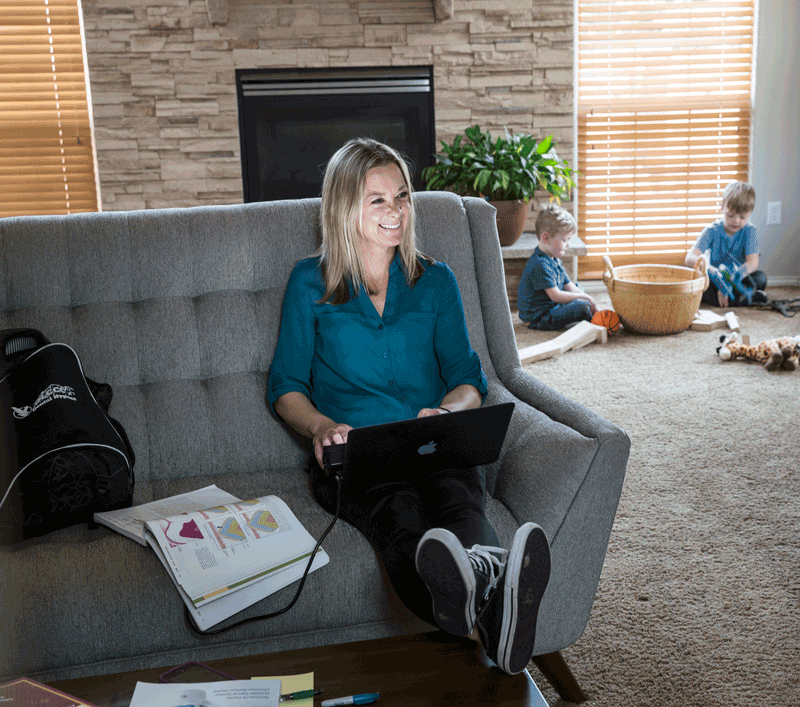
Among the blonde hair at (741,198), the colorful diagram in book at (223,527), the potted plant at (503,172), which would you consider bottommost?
the colorful diagram in book at (223,527)

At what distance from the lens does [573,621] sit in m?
1.36

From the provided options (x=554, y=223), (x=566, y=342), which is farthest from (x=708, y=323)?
(x=554, y=223)

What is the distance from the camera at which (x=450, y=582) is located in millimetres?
1030

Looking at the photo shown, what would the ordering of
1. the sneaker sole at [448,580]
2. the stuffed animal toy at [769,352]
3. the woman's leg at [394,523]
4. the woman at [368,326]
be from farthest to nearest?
1. the stuffed animal toy at [769,352]
2. the woman at [368,326]
3. the woman's leg at [394,523]
4. the sneaker sole at [448,580]

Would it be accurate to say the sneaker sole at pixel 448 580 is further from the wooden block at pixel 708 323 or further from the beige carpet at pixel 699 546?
the wooden block at pixel 708 323

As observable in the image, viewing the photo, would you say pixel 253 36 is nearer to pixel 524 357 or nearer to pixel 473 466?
pixel 524 357

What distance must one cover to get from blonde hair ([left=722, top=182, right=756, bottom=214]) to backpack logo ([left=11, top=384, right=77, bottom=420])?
3.61 metres

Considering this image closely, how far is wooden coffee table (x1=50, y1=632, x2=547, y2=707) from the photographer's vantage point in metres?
0.90

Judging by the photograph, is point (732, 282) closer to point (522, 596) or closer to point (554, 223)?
point (554, 223)

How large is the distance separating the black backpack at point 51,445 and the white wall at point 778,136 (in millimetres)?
4308

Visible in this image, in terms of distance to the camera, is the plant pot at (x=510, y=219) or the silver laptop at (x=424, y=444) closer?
the silver laptop at (x=424, y=444)

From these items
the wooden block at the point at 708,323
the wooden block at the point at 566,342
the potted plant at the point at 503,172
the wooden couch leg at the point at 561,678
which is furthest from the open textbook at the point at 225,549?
the wooden block at the point at 708,323

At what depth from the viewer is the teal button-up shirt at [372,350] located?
154 cm

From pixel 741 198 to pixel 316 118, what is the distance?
2.31 m
